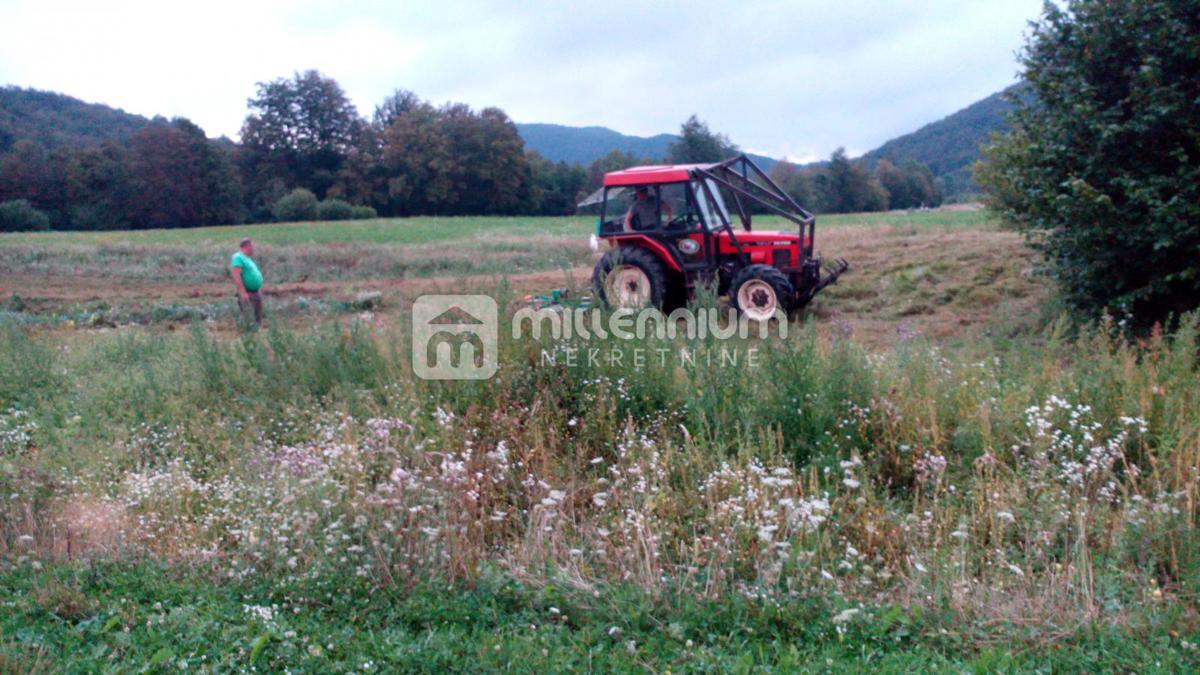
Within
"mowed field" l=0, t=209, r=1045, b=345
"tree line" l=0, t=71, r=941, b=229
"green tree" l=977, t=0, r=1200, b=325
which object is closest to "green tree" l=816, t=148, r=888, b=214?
"tree line" l=0, t=71, r=941, b=229

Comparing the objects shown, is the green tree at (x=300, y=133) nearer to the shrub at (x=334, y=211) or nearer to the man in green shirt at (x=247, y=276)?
the shrub at (x=334, y=211)

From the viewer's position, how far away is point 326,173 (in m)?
71.3

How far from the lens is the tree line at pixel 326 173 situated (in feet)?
175

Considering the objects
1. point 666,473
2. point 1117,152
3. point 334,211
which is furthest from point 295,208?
point 666,473

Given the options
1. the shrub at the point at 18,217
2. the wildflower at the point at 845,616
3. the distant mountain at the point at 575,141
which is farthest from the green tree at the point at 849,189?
the wildflower at the point at 845,616

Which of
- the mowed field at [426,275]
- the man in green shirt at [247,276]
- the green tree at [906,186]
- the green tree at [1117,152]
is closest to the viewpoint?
the green tree at [1117,152]

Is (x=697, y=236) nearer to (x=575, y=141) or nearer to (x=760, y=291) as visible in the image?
(x=760, y=291)

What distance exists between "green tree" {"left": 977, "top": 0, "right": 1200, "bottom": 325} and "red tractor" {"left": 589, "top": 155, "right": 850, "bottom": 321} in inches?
135

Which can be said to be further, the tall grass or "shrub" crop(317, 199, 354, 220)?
"shrub" crop(317, 199, 354, 220)

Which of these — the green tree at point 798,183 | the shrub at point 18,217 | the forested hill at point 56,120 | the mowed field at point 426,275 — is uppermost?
the forested hill at point 56,120

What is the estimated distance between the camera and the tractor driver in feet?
43.7

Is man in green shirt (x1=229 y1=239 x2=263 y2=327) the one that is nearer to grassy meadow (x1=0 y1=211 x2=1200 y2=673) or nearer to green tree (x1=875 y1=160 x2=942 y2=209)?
grassy meadow (x1=0 y1=211 x2=1200 y2=673)

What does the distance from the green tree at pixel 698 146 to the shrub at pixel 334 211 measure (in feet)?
78.6

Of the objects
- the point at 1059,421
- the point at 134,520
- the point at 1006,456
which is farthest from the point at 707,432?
the point at 134,520
